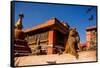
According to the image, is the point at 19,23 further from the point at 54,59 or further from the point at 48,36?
the point at 54,59

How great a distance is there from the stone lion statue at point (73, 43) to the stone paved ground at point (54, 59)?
57 millimetres

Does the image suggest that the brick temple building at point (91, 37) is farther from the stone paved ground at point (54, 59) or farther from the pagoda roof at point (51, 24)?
the pagoda roof at point (51, 24)

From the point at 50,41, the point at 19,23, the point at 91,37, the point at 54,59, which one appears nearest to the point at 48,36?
the point at 50,41

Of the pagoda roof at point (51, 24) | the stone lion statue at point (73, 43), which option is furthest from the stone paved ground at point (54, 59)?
the pagoda roof at point (51, 24)

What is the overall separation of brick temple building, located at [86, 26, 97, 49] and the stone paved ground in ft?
0.33

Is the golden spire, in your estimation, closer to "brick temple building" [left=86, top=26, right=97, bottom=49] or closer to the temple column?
the temple column

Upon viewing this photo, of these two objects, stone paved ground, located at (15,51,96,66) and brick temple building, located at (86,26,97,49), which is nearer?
stone paved ground, located at (15,51,96,66)

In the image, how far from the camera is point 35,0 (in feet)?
8.09

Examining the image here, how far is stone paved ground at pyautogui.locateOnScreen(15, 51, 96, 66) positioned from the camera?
2404 mm

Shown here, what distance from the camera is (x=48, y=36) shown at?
2541 mm

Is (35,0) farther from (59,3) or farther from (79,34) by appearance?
(79,34)

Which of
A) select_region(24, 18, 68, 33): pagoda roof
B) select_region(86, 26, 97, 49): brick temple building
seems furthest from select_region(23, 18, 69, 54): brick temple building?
select_region(86, 26, 97, 49): brick temple building

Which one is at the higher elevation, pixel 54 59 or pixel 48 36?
pixel 48 36

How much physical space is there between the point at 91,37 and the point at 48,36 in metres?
0.57
